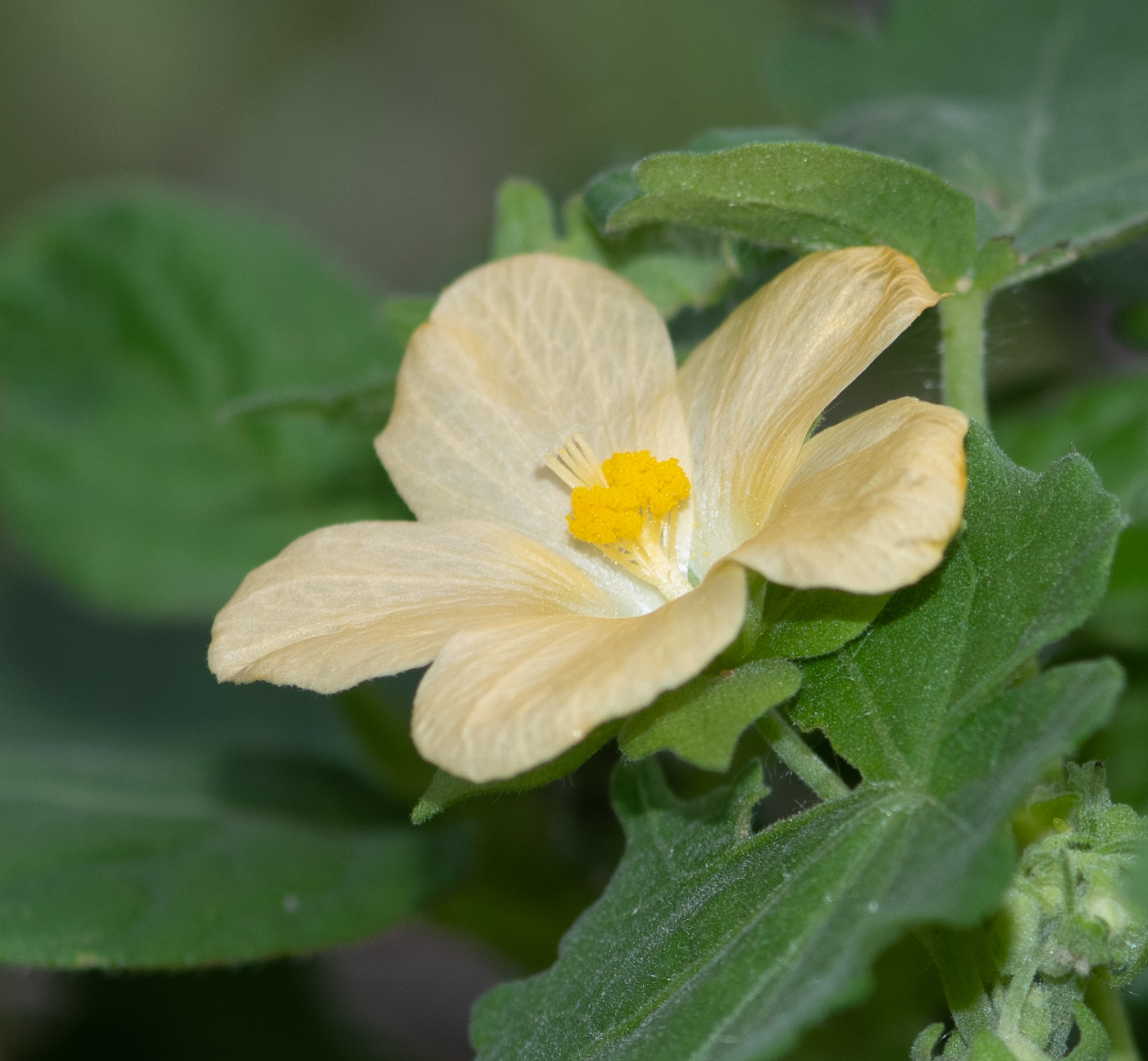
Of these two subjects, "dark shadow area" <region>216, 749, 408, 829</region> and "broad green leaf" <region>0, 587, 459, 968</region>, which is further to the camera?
"dark shadow area" <region>216, 749, 408, 829</region>

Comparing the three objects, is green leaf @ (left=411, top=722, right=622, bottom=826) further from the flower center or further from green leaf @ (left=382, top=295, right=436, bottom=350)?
green leaf @ (left=382, top=295, right=436, bottom=350)

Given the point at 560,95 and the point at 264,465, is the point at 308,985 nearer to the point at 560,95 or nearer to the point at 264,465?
the point at 264,465

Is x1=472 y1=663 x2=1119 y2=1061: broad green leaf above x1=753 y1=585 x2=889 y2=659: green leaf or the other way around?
the other way around

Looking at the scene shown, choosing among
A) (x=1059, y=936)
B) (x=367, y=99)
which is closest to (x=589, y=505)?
(x=1059, y=936)

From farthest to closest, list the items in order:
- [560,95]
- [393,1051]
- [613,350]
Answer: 1. [560,95]
2. [393,1051]
3. [613,350]

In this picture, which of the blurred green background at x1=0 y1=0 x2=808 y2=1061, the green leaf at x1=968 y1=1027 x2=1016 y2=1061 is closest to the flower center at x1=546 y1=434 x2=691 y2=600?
the green leaf at x1=968 y1=1027 x2=1016 y2=1061

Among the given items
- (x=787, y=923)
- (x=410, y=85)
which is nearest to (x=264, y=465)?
(x=787, y=923)
